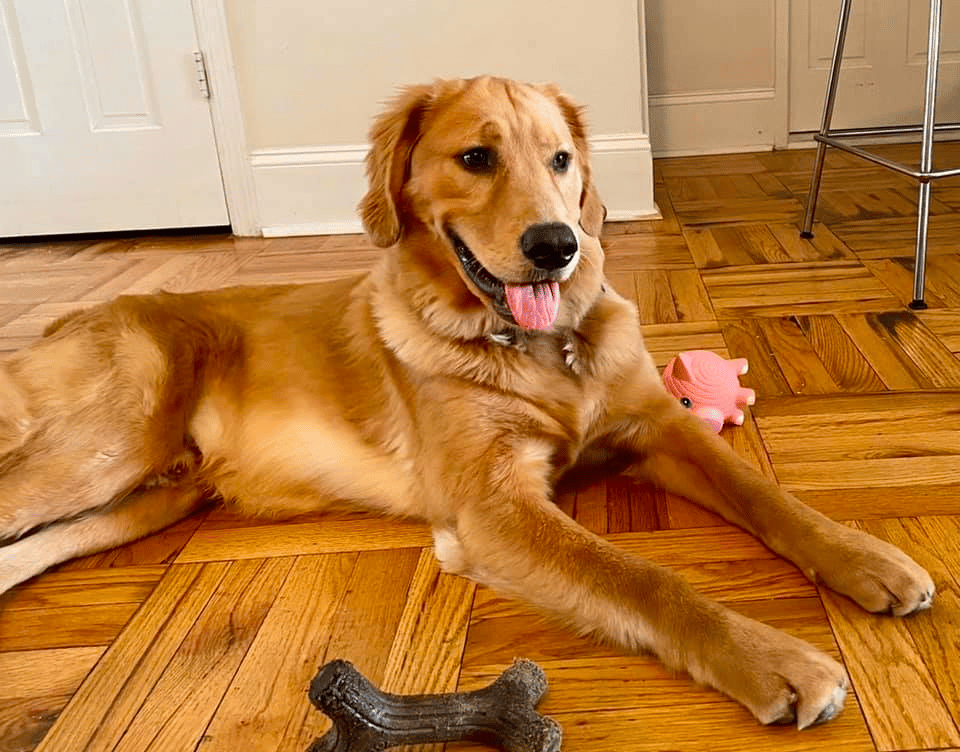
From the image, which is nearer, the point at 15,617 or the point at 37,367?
the point at 15,617

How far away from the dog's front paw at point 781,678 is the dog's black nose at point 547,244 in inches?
22.1

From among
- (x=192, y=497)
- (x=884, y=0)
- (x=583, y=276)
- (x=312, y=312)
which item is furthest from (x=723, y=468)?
(x=884, y=0)

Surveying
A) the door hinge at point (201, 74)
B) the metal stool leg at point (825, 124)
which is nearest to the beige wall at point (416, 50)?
the door hinge at point (201, 74)

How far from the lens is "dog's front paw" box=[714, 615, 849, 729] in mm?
945

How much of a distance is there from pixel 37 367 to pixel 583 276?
93cm

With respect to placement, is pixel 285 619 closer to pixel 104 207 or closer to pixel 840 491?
pixel 840 491

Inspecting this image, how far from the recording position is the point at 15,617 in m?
1.34

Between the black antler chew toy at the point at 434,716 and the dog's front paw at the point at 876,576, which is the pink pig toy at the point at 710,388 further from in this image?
the black antler chew toy at the point at 434,716

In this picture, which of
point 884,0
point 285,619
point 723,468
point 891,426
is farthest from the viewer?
point 884,0

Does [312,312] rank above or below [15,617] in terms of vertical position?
above

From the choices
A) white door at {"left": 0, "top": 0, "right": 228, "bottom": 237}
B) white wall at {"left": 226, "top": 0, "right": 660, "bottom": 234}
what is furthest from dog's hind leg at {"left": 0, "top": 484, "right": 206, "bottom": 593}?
white door at {"left": 0, "top": 0, "right": 228, "bottom": 237}

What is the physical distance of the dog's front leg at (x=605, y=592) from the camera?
0.96 meters

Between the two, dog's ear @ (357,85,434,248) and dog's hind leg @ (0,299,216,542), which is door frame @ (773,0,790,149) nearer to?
dog's ear @ (357,85,434,248)

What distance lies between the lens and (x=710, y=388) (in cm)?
168
